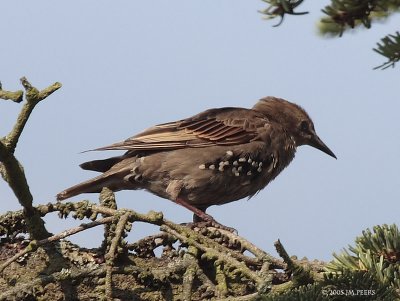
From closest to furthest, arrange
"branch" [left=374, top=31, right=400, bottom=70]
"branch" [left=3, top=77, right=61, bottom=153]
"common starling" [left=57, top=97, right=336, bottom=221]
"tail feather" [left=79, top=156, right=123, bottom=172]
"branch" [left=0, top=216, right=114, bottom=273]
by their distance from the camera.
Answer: "branch" [left=374, top=31, right=400, bottom=70] < "branch" [left=3, top=77, right=61, bottom=153] < "branch" [left=0, top=216, right=114, bottom=273] < "common starling" [left=57, top=97, right=336, bottom=221] < "tail feather" [left=79, top=156, right=123, bottom=172]

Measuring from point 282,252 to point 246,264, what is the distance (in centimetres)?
96

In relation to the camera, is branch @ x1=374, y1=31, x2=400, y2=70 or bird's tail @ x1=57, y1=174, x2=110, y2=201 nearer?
branch @ x1=374, y1=31, x2=400, y2=70

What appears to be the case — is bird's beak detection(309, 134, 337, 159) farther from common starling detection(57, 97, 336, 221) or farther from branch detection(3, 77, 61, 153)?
branch detection(3, 77, 61, 153)

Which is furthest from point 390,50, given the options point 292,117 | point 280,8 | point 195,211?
point 292,117

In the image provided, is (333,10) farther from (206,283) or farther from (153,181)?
(153,181)

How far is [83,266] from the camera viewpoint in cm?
421

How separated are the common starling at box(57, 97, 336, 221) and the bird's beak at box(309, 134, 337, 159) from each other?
0.82m

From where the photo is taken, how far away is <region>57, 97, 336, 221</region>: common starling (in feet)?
21.8

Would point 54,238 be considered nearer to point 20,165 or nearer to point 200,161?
point 20,165

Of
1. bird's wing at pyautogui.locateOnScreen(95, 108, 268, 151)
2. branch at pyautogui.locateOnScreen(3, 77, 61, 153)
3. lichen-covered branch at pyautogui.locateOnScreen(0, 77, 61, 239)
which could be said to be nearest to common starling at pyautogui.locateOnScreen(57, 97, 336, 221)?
bird's wing at pyautogui.locateOnScreen(95, 108, 268, 151)

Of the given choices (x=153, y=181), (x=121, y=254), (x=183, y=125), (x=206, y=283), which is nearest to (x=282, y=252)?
(x=206, y=283)

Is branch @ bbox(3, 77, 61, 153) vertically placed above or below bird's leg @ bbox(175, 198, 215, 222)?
below

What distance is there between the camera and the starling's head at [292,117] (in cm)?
797

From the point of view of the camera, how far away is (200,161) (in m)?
6.73
